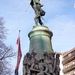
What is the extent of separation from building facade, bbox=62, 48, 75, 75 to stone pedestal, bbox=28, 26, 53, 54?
3786cm

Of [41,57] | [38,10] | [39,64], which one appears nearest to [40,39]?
[41,57]

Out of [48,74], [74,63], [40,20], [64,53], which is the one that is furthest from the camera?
[64,53]

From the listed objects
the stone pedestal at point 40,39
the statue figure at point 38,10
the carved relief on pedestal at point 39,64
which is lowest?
the carved relief on pedestal at point 39,64

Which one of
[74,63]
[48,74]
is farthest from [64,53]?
[48,74]

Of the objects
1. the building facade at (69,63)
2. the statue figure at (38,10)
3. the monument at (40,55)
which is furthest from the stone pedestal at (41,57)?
the building facade at (69,63)

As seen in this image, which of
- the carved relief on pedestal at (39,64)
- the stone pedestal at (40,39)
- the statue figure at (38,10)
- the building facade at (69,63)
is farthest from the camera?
the building facade at (69,63)

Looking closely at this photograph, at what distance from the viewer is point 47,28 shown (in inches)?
645

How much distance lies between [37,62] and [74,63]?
39911 mm

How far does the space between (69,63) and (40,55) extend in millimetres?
42165

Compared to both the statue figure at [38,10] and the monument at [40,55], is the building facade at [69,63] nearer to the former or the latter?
the statue figure at [38,10]

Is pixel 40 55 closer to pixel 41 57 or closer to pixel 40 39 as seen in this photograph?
pixel 41 57

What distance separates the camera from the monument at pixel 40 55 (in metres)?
14.9

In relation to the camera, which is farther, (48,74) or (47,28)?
(47,28)

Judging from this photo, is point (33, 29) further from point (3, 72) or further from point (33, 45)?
point (3, 72)
